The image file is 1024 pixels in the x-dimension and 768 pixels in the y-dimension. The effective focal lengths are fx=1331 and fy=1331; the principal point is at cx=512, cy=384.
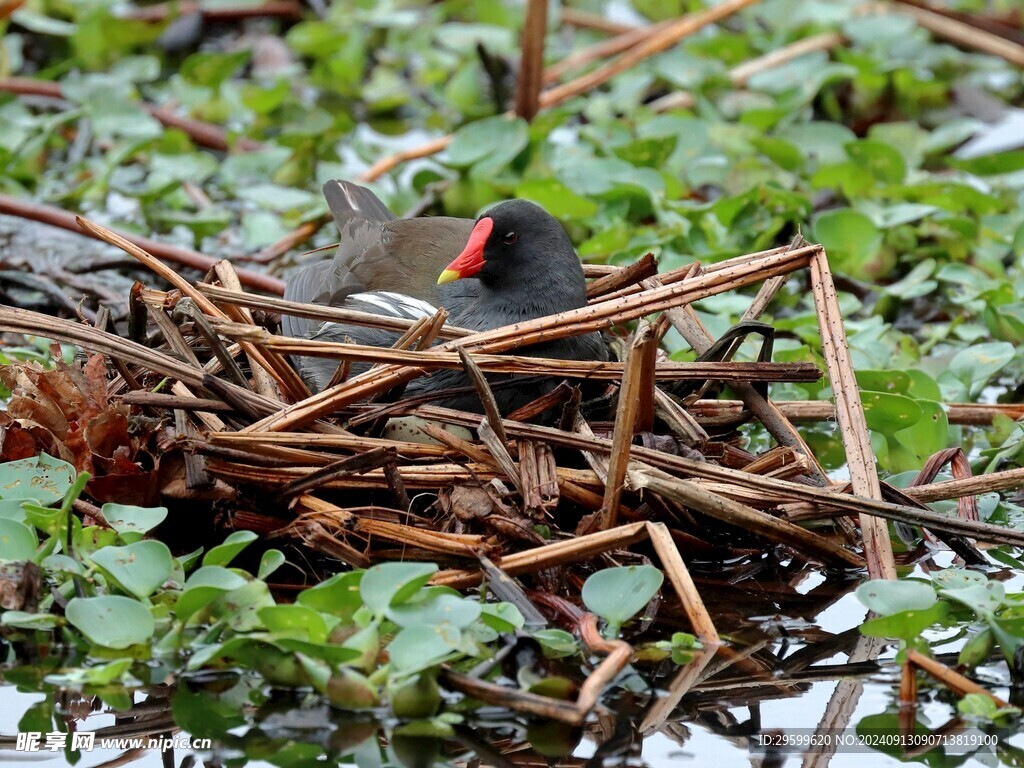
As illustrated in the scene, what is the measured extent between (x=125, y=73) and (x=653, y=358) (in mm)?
3870

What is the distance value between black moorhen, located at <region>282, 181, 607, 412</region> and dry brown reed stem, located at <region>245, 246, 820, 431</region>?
0.44 ft

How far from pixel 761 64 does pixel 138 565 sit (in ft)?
13.1

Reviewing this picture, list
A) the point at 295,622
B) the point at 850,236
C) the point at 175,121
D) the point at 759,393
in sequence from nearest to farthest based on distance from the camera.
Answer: the point at 295,622 < the point at 759,393 < the point at 850,236 < the point at 175,121

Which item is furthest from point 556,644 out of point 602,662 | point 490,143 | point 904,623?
point 490,143

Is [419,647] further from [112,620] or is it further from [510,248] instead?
[510,248]

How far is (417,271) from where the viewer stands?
10.3 feet

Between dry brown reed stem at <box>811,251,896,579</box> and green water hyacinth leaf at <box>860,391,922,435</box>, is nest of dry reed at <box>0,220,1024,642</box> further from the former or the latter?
green water hyacinth leaf at <box>860,391,922,435</box>

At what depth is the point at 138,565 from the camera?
2.14 metres

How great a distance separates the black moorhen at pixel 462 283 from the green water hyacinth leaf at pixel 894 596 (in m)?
0.77

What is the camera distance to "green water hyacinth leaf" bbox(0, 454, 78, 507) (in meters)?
2.40

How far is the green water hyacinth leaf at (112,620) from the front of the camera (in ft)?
6.81

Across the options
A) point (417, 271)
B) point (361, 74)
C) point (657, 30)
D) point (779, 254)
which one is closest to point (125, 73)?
point (361, 74)

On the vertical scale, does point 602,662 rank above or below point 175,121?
above

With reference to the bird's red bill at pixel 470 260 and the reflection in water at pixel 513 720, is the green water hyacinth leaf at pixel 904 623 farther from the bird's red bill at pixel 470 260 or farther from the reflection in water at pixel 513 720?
the bird's red bill at pixel 470 260
